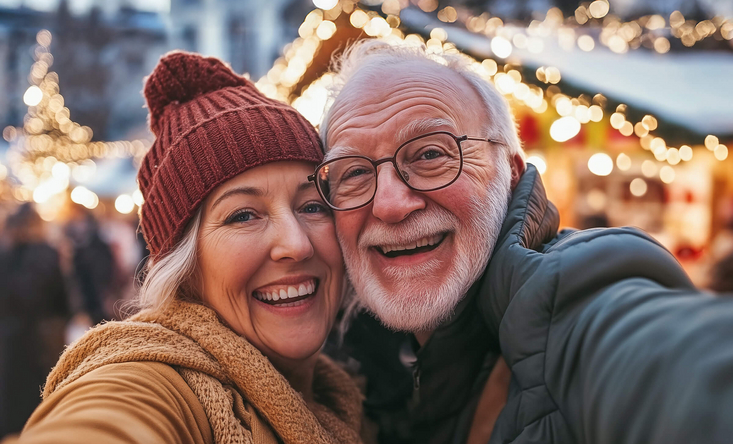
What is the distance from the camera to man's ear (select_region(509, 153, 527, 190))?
2010 mm

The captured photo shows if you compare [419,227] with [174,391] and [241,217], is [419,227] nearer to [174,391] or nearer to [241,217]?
[241,217]

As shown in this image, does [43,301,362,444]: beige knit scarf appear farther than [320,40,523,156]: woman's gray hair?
No

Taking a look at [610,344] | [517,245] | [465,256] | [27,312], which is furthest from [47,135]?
[610,344]

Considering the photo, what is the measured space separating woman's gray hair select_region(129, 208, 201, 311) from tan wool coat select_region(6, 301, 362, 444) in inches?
2.1

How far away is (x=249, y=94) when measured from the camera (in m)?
2.04

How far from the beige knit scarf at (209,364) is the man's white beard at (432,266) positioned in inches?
19.0

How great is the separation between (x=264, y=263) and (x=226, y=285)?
6.0 inches

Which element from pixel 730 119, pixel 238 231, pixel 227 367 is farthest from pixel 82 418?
pixel 730 119

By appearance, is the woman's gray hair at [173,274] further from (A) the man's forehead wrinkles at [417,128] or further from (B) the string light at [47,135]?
(B) the string light at [47,135]

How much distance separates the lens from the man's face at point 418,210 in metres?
1.72

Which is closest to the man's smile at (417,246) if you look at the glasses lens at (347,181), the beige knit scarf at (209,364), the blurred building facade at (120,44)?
the glasses lens at (347,181)

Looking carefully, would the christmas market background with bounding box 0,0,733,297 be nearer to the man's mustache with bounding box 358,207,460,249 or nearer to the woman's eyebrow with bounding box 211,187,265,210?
the woman's eyebrow with bounding box 211,187,265,210

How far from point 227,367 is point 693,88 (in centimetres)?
563

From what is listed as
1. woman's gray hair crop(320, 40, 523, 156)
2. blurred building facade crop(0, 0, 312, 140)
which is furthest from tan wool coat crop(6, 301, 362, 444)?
blurred building facade crop(0, 0, 312, 140)
